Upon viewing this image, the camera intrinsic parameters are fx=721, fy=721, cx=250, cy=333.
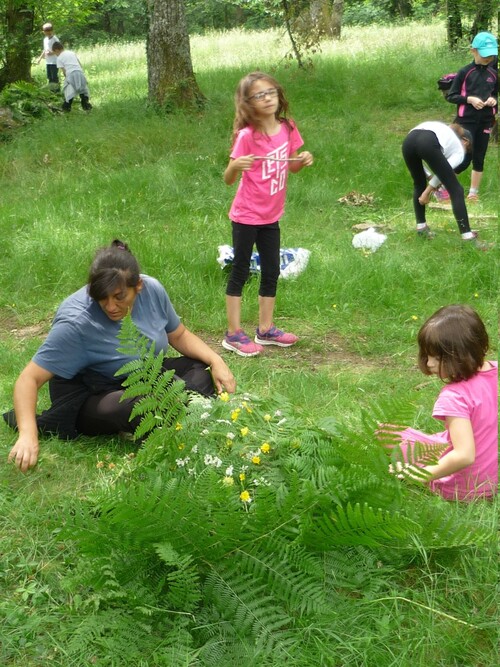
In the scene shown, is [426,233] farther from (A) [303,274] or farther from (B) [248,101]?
(B) [248,101]

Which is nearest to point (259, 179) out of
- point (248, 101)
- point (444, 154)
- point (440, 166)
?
point (248, 101)

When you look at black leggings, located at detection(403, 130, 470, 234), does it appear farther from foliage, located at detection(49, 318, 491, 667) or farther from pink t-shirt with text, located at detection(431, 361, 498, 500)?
foliage, located at detection(49, 318, 491, 667)

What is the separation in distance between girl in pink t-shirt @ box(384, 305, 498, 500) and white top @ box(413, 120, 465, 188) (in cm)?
360

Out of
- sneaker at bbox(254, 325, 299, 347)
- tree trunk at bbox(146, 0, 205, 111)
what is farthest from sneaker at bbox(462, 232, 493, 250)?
tree trunk at bbox(146, 0, 205, 111)

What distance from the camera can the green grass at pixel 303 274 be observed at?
7.39 ft

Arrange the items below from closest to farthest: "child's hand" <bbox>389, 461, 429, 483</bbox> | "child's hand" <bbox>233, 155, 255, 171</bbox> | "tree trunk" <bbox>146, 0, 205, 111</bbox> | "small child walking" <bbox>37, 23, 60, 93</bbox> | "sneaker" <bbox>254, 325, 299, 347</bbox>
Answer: "child's hand" <bbox>389, 461, 429, 483</bbox> → "child's hand" <bbox>233, 155, 255, 171</bbox> → "sneaker" <bbox>254, 325, 299, 347</bbox> → "tree trunk" <bbox>146, 0, 205, 111</bbox> → "small child walking" <bbox>37, 23, 60, 93</bbox>

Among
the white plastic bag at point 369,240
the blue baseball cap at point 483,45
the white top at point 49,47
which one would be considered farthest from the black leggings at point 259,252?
the white top at point 49,47

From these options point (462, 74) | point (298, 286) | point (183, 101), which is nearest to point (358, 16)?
point (183, 101)

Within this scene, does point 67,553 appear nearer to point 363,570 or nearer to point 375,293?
point 363,570

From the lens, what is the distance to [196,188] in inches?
294

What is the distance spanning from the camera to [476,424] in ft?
8.63

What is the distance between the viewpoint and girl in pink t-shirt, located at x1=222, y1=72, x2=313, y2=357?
4105 millimetres

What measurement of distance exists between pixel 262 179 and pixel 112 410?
1.76 meters

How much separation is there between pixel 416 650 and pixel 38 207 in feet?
19.7
